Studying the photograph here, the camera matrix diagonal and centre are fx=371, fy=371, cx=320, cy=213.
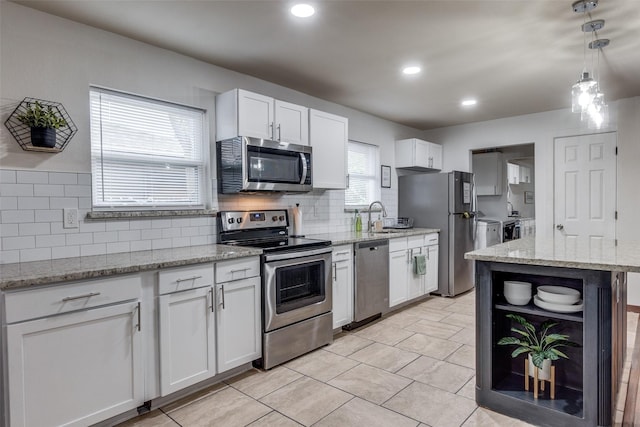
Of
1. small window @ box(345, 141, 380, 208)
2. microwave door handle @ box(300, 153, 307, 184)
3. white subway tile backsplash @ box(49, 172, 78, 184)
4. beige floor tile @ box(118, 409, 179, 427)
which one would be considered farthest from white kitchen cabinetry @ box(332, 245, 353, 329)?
white subway tile backsplash @ box(49, 172, 78, 184)

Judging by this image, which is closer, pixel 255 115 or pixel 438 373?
pixel 438 373

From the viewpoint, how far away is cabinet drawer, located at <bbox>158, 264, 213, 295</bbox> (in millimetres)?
2172

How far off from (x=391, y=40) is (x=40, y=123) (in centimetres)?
228

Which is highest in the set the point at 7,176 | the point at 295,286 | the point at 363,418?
the point at 7,176

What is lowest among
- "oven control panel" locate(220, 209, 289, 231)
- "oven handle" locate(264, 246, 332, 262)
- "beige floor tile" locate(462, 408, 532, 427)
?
"beige floor tile" locate(462, 408, 532, 427)

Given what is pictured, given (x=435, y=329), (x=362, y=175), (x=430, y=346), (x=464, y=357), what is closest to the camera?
(x=464, y=357)

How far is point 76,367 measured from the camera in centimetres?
184

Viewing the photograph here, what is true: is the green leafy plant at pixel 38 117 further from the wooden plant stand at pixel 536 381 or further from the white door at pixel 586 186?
the white door at pixel 586 186

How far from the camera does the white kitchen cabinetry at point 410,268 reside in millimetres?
4039

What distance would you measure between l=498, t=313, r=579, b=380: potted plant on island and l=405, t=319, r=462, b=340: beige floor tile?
126 cm

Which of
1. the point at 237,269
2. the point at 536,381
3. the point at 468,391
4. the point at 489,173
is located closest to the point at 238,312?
the point at 237,269

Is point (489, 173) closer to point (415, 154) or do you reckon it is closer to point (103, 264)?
point (415, 154)

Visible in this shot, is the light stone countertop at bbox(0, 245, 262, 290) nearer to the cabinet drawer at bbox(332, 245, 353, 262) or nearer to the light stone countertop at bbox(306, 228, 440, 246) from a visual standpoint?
the cabinet drawer at bbox(332, 245, 353, 262)

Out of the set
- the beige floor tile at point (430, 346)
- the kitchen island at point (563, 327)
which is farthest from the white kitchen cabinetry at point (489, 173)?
the kitchen island at point (563, 327)
